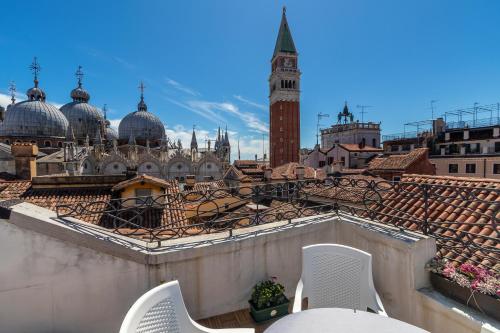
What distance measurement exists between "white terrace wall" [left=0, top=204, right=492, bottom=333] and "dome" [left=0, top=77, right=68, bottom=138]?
5102 cm

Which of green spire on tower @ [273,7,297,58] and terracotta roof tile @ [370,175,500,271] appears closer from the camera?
terracotta roof tile @ [370,175,500,271]

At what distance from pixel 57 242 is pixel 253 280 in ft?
8.04

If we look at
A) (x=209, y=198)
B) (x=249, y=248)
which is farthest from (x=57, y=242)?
(x=249, y=248)

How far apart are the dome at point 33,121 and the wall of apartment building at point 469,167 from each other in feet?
188

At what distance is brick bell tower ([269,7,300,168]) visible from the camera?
45.5 m

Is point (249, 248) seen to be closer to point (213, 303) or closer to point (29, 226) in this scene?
point (213, 303)

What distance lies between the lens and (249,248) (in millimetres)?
→ 3566

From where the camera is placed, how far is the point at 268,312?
3346 millimetres

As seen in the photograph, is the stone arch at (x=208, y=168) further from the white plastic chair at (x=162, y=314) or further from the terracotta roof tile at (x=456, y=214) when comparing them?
the white plastic chair at (x=162, y=314)

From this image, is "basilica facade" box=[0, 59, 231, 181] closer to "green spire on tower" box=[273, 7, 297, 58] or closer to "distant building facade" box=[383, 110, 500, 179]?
"green spire on tower" box=[273, 7, 297, 58]

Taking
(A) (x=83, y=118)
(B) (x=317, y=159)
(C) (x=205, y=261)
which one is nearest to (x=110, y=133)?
(A) (x=83, y=118)

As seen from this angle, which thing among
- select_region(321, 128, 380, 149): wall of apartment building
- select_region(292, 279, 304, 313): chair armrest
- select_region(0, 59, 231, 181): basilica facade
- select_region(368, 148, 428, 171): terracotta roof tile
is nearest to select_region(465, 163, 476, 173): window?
select_region(368, 148, 428, 171): terracotta roof tile

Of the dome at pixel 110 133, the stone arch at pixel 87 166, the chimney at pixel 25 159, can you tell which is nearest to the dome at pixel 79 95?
the dome at pixel 110 133

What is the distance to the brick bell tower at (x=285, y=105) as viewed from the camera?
149ft
